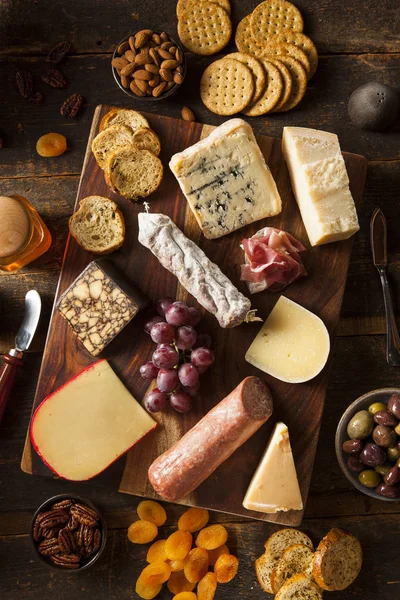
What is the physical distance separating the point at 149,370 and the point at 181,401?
0.16m

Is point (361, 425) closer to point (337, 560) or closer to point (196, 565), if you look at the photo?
point (337, 560)

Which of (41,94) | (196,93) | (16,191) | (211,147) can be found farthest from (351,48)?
(16,191)

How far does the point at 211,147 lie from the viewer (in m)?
2.34

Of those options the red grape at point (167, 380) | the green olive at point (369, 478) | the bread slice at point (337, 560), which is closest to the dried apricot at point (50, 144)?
the red grape at point (167, 380)

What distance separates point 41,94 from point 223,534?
1.92m

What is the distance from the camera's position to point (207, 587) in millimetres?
2475

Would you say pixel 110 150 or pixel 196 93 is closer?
pixel 110 150

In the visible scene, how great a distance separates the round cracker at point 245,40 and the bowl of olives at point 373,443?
56.9 inches

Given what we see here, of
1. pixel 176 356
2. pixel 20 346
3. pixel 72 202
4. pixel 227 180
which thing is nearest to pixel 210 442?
pixel 176 356

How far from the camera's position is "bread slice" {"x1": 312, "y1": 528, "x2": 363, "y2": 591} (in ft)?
7.77

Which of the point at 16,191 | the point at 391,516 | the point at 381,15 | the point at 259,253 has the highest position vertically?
the point at 381,15

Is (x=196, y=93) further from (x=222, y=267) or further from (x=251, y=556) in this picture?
(x=251, y=556)

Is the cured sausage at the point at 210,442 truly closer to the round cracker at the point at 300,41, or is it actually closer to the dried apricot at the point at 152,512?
the dried apricot at the point at 152,512

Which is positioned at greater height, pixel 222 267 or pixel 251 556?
pixel 222 267
